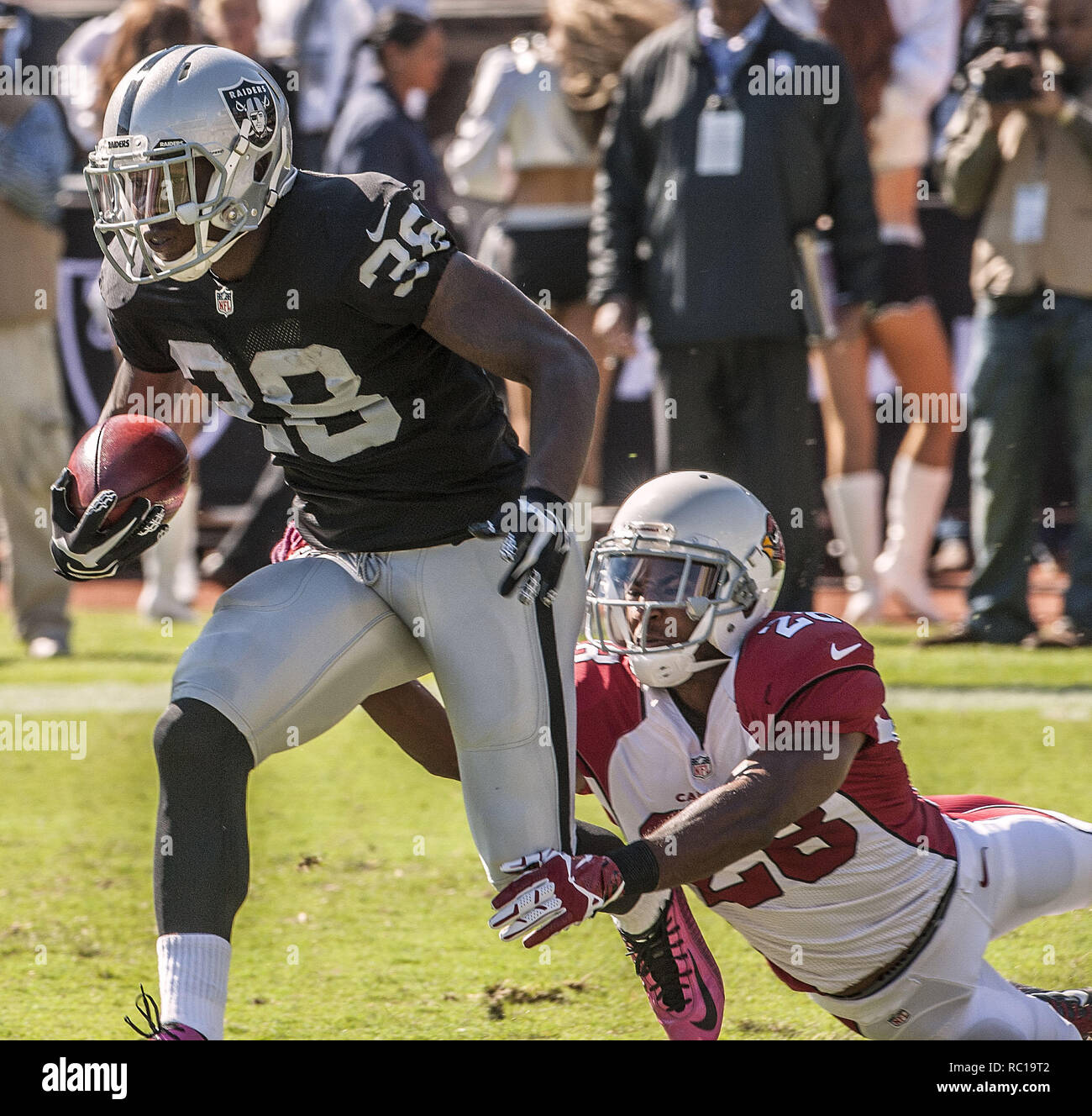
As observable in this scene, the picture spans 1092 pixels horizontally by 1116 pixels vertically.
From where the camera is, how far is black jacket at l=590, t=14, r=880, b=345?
5594 millimetres

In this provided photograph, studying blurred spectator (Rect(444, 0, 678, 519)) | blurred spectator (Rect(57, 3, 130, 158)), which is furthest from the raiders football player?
blurred spectator (Rect(57, 3, 130, 158))

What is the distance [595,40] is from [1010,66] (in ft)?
4.55

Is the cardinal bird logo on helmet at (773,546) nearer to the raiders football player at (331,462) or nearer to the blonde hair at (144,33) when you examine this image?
the raiders football player at (331,462)

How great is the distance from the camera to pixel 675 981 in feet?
10.2

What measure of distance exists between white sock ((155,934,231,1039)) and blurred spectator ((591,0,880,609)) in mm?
3178

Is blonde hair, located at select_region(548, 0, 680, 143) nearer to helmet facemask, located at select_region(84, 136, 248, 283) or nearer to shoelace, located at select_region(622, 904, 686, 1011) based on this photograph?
helmet facemask, located at select_region(84, 136, 248, 283)

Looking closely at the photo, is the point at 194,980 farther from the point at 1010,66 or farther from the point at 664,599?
the point at 1010,66

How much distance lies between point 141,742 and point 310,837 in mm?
1068

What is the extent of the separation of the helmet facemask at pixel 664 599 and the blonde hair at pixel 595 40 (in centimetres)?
353

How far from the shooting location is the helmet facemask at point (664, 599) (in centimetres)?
296

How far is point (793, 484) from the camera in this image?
555cm

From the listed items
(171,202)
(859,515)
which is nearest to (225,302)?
(171,202)

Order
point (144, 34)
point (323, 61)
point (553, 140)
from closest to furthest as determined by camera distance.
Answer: point (553, 140)
point (144, 34)
point (323, 61)
